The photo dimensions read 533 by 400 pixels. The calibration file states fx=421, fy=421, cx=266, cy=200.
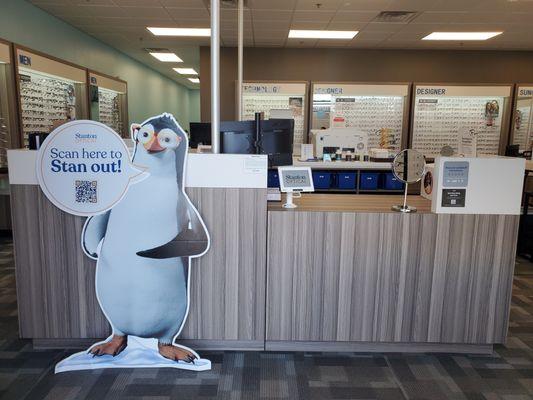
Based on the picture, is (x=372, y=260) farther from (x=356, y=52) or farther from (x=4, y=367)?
(x=356, y=52)

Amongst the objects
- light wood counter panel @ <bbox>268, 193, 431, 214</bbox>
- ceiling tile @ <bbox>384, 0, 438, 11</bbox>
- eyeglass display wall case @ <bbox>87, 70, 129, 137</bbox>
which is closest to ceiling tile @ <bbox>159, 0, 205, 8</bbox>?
ceiling tile @ <bbox>384, 0, 438, 11</bbox>

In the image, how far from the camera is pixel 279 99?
26.9 feet

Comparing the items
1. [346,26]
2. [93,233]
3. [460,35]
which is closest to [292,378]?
[93,233]

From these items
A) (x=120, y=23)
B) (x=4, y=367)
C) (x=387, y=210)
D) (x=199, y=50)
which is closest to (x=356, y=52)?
(x=199, y=50)

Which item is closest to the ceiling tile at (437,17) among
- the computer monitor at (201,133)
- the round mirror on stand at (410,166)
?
the computer monitor at (201,133)

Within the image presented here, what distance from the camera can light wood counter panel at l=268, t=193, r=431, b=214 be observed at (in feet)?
8.88

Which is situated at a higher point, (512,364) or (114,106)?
(114,106)

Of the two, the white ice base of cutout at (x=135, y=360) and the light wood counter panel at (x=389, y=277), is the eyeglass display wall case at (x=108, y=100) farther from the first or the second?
the light wood counter panel at (x=389, y=277)

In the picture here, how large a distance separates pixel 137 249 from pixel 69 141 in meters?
0.73

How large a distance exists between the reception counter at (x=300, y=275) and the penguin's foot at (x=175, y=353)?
0.46 ft

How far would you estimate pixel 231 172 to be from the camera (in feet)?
8.25

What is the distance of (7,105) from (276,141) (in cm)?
354

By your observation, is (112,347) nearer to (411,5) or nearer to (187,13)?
(187,13)

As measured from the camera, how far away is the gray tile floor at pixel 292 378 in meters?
2.33
